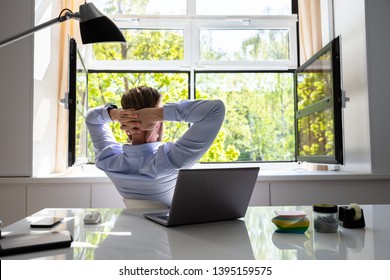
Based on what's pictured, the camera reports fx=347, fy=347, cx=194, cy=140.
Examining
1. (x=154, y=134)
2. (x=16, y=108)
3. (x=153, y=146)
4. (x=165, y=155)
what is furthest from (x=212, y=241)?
(x=16, y=108)

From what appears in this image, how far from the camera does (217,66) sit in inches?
119

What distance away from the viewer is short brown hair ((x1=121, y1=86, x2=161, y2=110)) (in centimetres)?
154

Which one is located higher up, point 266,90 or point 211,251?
point 266,90

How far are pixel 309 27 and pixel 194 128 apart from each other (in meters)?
1.99

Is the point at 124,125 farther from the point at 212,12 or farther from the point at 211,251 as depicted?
the point at 212,12

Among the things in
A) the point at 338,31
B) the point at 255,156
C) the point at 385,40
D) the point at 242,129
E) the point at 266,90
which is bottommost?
the point at 255,156

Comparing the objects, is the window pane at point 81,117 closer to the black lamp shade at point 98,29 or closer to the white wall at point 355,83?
the black lamp shade at point 98,29

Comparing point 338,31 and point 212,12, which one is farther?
point 212,12

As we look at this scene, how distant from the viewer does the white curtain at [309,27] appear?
281cm

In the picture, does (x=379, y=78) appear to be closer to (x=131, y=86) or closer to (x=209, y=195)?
(x=209, y=195)
